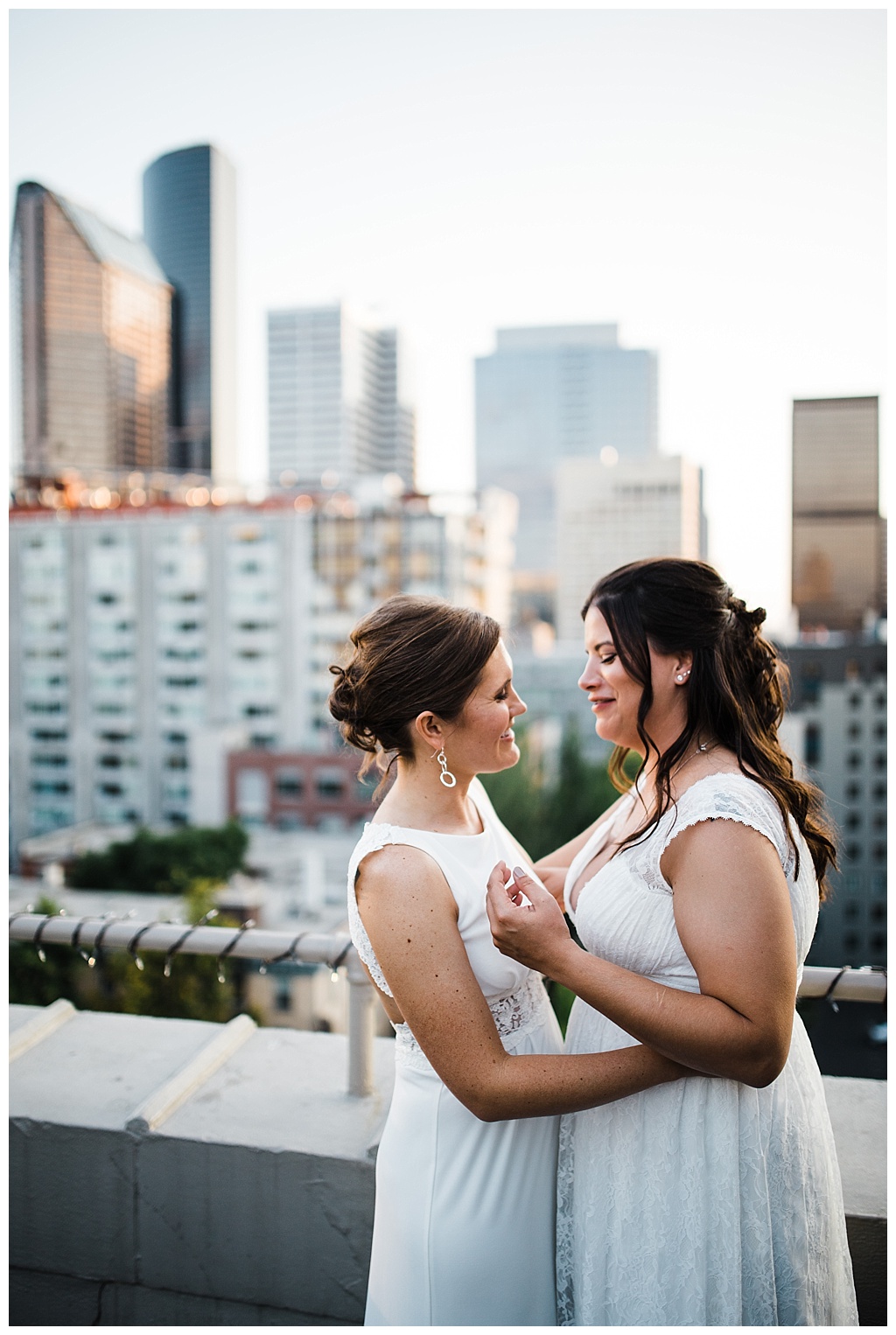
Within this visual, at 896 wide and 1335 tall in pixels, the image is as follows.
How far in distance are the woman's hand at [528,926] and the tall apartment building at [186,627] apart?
101 feet

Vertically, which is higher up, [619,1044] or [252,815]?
[619,1044]

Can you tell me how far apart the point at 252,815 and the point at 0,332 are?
30.4 metres

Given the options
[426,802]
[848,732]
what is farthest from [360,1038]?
[848,732]

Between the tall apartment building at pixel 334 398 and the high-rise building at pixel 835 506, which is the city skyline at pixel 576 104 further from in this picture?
the tall apartment building at pixel 334 398

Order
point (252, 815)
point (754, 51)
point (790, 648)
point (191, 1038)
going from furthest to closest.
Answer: point (252, 815)
point (790, 648)
point (191, 1038)
point (754, 51)

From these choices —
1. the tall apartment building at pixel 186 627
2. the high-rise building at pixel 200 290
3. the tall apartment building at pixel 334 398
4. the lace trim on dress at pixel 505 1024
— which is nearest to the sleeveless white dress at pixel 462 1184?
the lace trim on dress at pixel 505 1024

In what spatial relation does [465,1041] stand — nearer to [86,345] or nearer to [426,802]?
[426,802]

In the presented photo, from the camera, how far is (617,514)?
50.9m

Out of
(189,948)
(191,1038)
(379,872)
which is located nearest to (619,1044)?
(379,872)

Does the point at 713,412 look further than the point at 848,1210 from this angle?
Yes

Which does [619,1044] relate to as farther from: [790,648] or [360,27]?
[790,648]

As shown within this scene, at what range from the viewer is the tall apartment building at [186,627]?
32906mm

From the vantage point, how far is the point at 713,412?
36.7 meters

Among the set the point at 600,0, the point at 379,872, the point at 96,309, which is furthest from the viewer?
the point at 96,309
